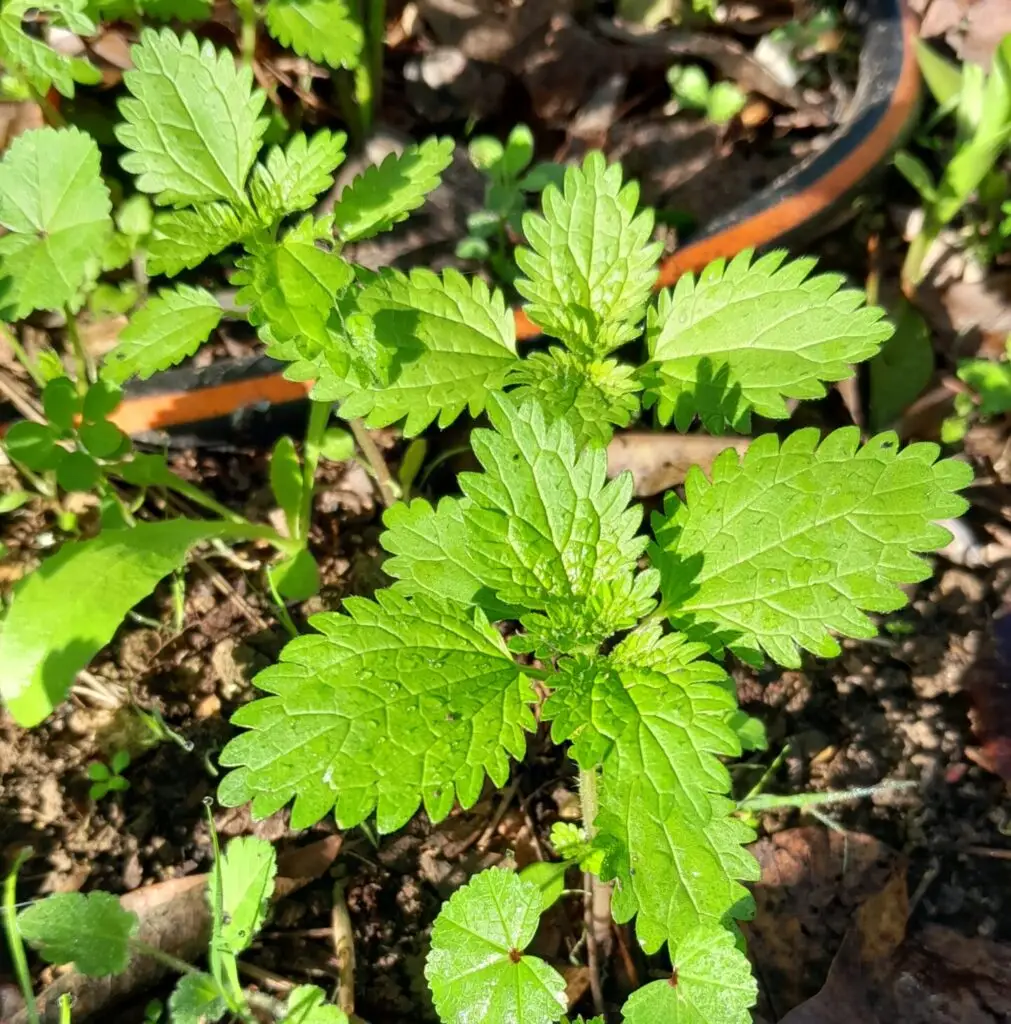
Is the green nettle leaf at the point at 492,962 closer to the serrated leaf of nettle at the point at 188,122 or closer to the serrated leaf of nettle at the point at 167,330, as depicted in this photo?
the serrated leaf of nettle at the point at 167,330

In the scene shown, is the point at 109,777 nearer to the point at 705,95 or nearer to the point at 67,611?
the point at 67,611

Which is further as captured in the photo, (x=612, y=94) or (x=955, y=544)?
(x=612, y=94)

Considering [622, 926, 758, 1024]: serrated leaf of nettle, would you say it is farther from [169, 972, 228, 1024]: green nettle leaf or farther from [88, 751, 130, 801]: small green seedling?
[88, 751, 130, 801]: small green seedling

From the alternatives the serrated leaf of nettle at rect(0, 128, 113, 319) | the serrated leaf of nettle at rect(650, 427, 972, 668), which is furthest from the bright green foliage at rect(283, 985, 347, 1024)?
the serrated leaf of nettle at rect(0, 128, 113, 319)

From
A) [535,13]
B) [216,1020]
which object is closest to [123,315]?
[535,13]

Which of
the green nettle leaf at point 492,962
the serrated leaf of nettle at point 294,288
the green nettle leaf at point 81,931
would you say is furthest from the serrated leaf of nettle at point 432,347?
the green nettle leaf at point 81,931

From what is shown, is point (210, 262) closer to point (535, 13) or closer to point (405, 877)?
point (535, 13)

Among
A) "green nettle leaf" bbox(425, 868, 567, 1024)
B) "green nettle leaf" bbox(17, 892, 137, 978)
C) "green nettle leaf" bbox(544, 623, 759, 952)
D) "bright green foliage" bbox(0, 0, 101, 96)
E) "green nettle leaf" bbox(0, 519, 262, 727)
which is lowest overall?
"green nettle leaf" bbox(17, 892, 137, 978)

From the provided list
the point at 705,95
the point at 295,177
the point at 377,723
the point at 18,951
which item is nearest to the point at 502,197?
the point at 705,95
